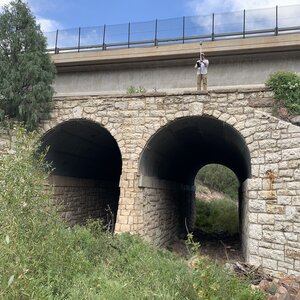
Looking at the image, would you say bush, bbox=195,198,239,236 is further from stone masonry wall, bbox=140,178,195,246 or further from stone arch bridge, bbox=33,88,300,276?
stone arch bridge, bbox=33,88,300,276

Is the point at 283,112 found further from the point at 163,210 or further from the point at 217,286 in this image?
the point at 217,286

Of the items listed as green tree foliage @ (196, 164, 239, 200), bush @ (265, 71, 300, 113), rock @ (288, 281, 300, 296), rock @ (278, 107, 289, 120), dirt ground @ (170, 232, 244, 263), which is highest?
bush @ (265, 71, 300, 113)

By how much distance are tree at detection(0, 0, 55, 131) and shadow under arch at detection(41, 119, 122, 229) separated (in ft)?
2.60

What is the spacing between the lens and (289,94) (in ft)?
28.5

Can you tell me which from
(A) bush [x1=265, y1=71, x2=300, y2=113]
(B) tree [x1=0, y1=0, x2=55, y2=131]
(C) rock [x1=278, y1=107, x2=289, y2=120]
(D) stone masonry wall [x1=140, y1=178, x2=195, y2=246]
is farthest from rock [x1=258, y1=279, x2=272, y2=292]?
(B) tree [x1=0, y1=0, x2=55, y2=131]

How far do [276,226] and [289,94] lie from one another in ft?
10.9

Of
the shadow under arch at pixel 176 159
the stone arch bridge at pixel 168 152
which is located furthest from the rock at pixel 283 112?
the shadow under arch at pixel 176 159

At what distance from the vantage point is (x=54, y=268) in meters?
4.49

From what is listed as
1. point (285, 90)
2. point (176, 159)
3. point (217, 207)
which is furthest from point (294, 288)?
point (217, 207)

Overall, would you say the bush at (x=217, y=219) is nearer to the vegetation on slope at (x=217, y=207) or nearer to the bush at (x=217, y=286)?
the vegetation on slope at (x=217, y=207)

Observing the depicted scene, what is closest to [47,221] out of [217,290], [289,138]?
[217,290]

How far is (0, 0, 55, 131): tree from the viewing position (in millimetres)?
9336

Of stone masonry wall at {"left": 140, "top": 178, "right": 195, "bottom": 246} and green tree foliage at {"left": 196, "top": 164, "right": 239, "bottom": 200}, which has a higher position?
green tree foliage at {"left": 196, "top": 164, "right": 239, "bottom": 200}

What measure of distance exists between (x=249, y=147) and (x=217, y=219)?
1373 centimetres
